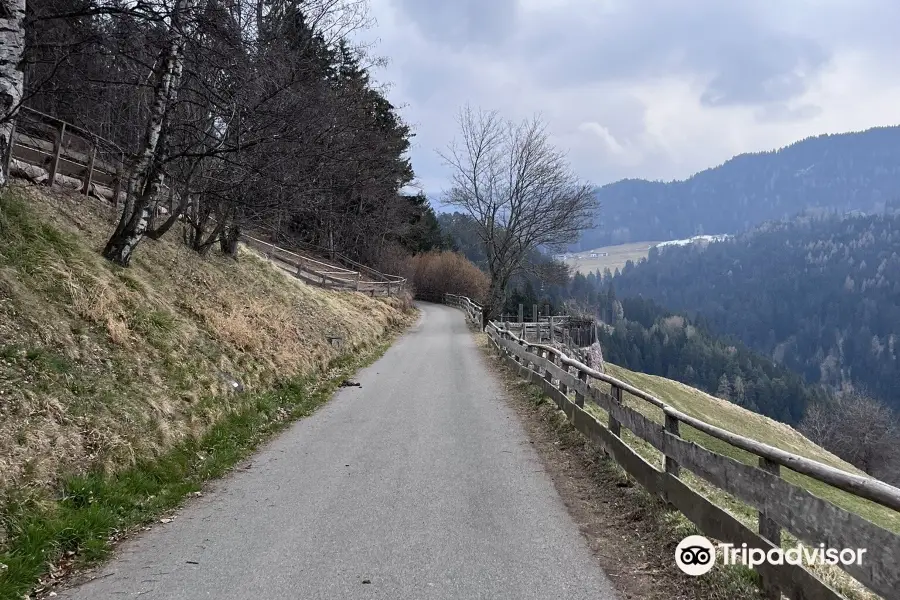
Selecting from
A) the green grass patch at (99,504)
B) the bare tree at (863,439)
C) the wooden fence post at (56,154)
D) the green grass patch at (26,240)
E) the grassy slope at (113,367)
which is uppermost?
the wooden fence post at (56,154)

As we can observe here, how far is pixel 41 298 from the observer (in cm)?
686

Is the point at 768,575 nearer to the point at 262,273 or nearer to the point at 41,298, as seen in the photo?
the point at 41,298

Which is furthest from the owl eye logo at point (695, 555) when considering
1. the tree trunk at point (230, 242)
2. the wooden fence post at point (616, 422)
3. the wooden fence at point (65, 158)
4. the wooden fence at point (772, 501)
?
the tree trunk at point (230, 242)

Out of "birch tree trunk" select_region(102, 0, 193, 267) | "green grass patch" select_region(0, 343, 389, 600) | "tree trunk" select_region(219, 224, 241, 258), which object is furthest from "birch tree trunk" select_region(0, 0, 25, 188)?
"tree trunk" select_region(219, 224, 241, 258)

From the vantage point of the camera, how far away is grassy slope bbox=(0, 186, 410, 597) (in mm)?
4953

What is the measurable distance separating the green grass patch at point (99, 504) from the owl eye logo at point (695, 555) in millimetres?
4503

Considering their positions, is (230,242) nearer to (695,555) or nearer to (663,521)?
(663,521)

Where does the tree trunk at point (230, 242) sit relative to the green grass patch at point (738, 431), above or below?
above

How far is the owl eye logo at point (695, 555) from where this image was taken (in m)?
3.81

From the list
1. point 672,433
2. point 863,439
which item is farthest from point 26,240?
point 863,439

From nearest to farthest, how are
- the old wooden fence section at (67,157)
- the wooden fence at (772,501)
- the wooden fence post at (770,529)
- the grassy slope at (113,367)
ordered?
the wooden fence at (772,501), the wooden fence post at (770,529), the grassy slope at (113,367), the old wooden fence section at (67,157)

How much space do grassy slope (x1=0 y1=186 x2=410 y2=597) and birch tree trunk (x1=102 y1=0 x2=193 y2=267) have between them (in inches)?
20.8

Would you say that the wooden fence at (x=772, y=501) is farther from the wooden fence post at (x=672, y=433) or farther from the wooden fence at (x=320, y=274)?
the wooden fence at (x=320, y=274)

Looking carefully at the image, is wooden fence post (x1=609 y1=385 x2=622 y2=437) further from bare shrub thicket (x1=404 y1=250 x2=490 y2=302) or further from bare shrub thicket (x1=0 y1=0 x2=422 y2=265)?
bare shrub thicket (x1=404 y1=250 x2=490 y2=302)
